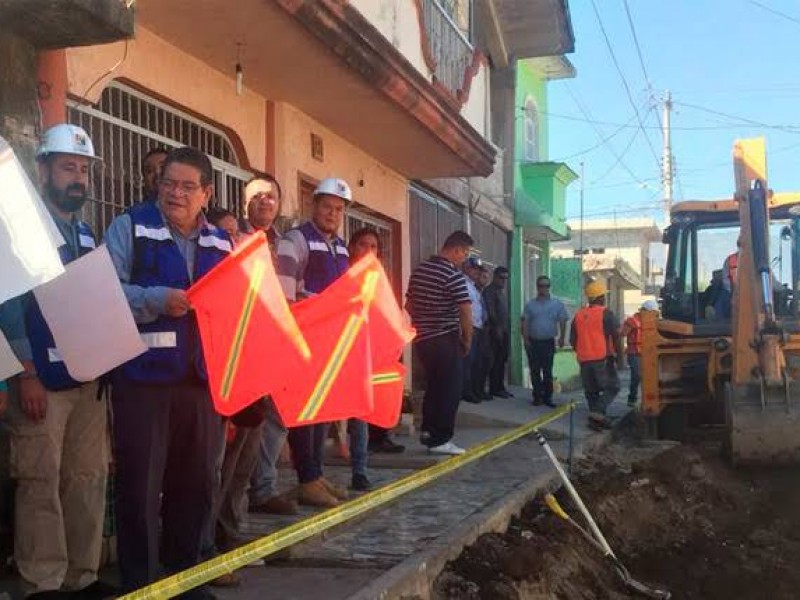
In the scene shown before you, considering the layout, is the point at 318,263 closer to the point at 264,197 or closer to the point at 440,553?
the point at 264,197

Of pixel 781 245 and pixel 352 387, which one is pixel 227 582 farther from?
pixel 781 245

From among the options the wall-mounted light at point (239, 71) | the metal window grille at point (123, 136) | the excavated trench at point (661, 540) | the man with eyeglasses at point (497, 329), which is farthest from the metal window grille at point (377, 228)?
the excavated trench at point (661, 540)

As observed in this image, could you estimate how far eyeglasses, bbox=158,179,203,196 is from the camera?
3621mm

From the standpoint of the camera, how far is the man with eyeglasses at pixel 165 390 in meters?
3.48

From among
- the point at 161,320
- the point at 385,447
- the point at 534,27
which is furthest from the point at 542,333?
the point at 161,320

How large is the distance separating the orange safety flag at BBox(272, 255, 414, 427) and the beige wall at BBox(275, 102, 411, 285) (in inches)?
155

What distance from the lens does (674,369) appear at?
10867mm

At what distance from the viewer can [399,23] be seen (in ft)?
29.5

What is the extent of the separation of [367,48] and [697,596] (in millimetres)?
4295

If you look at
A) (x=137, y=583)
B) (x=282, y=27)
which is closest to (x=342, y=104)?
(x=282, y=27)

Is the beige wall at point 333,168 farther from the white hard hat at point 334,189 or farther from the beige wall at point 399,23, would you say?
the white hard hat at point 334,189

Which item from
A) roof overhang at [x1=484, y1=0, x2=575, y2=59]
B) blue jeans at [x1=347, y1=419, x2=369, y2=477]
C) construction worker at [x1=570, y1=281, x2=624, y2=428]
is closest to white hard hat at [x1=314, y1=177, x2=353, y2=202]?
blue jeans at [x1=347, y1=419, x2=369, y2=477]

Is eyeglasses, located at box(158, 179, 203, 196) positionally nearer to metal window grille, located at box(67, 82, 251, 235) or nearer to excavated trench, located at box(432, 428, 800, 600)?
metal window grille, located at box(67, 82, 251, 235)

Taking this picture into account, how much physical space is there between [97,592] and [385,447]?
467 cm
